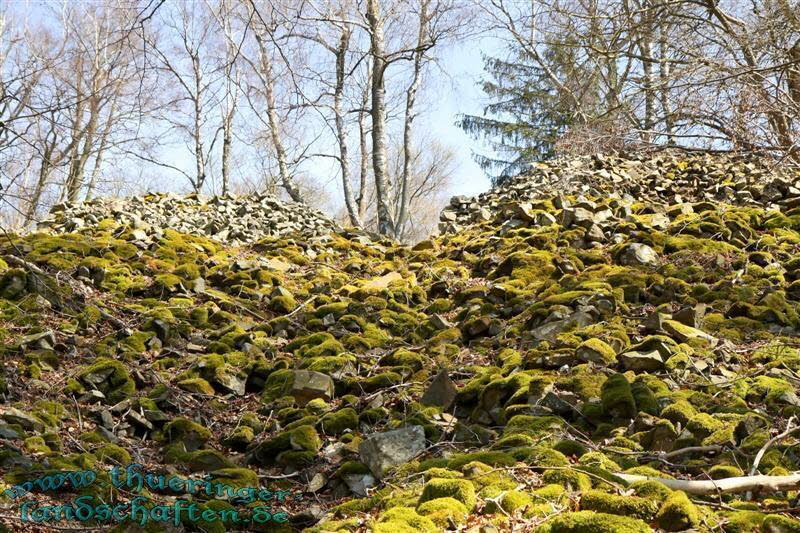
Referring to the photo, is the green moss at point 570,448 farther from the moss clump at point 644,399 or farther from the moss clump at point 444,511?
the moss clump at point 444,511

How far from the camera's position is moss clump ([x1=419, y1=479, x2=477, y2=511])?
3.18 meters

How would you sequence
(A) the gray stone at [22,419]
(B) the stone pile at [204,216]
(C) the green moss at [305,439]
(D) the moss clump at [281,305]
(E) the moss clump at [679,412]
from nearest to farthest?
(E) the moss clump at [679,412], (A) the gray stone at [22,419], (C) the green moss at [305,439], (D) the moss clump at [281,305], (B) the stone pile at [204,216]

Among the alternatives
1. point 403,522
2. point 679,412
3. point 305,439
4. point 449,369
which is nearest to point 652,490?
point 403,522

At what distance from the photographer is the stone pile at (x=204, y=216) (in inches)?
384

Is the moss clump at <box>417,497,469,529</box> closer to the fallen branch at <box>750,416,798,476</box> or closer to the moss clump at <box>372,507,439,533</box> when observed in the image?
the moss clump at <box>372,507,439,533</box>

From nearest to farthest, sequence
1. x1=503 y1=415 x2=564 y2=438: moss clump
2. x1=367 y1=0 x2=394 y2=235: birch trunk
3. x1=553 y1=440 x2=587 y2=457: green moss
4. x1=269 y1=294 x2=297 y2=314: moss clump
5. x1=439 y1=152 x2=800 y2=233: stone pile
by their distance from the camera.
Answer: x1=553 y1=440 x2=587 y2=457: green moss → x1=503 y1=415 x2=564 y2=438: moss clump → x1=269 y1=294 x2=297 y2=314: moss clump → x1=439 y1=152 x2=800 y2=233: stone pile → x1=367 y1=0 x2=394 y2=235: birch trunk

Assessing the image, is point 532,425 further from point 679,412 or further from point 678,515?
point 678,515

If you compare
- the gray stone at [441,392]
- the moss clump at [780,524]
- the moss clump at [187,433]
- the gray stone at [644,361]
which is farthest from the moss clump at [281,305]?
the moss clump at [780,524]

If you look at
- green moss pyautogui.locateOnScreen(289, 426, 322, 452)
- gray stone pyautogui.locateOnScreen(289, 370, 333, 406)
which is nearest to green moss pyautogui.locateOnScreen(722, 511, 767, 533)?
green moss pyautogui.locateOnScreen(289, 426, 322, 452)

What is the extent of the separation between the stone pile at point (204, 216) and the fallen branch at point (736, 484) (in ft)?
26.1

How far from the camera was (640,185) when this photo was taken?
32.9ft

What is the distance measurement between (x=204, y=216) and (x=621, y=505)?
29.5 ft

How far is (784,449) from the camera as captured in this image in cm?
365

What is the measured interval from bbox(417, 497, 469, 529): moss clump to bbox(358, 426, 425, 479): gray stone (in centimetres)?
104
